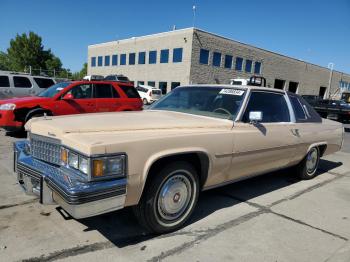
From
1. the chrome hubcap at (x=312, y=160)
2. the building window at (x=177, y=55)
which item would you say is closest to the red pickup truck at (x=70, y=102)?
the chrome hubcap at (x=312, y=160)

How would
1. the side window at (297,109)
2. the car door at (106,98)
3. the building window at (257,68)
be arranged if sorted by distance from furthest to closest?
the building window at (257,68) < the car door at (106,98) < the side window at (297,109)

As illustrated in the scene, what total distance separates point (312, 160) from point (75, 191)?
4905mm

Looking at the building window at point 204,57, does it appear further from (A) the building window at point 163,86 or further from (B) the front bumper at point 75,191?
(B) the front bumper at point 75,191

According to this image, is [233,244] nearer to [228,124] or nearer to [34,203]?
[228,124]

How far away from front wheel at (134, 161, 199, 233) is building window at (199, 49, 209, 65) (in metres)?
31.1

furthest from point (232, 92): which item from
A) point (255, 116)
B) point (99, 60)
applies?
point (99, 60)

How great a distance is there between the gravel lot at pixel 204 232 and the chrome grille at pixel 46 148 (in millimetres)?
791

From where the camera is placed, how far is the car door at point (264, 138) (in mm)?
4164

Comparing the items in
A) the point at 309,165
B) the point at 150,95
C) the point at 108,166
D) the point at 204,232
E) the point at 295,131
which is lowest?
the point at 204,232

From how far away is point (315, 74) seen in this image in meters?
52.8

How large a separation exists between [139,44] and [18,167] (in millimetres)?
37665

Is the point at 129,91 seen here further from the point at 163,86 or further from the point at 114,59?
the point at 114,59

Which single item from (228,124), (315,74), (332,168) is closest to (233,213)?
(228,124)

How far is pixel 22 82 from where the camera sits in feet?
41.9
